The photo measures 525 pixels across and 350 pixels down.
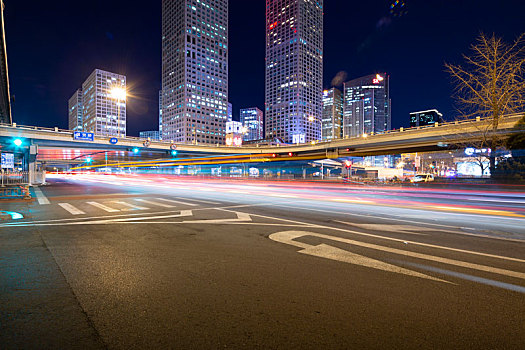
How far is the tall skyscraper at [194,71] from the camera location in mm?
172975

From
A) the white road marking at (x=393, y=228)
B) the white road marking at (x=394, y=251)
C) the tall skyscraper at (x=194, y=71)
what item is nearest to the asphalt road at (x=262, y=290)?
the white road marking at (x=394, y=251)

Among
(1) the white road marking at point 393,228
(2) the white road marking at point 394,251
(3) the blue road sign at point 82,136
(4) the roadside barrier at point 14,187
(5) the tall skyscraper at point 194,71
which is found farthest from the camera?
(5) the tall skyscraper at point 194,71

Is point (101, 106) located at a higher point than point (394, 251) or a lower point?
higher

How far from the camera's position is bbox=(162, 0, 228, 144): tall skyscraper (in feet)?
568

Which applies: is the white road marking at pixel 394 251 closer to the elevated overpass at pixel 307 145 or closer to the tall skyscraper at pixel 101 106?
the elevated overpass at pixel 307 145

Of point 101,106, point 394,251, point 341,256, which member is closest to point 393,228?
point 394,251

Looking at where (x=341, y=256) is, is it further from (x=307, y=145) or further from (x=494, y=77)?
(x=307, y=145)

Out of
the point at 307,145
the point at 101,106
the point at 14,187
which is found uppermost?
the point at 101,106

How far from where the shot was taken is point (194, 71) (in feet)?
581

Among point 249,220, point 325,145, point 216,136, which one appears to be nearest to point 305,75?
Answer: point 216,136

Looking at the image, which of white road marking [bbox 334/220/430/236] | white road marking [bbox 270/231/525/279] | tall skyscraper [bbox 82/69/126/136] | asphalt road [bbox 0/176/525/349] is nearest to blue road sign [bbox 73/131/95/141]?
asphalt road [bbox 0/176/525/349]

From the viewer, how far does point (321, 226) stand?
26.9 ft

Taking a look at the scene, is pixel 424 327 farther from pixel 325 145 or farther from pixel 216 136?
pixel 216 136

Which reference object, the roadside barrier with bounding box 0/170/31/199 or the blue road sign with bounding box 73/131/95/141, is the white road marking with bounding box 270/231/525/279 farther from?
the blue road sign with bounding box 73/131/95/141
